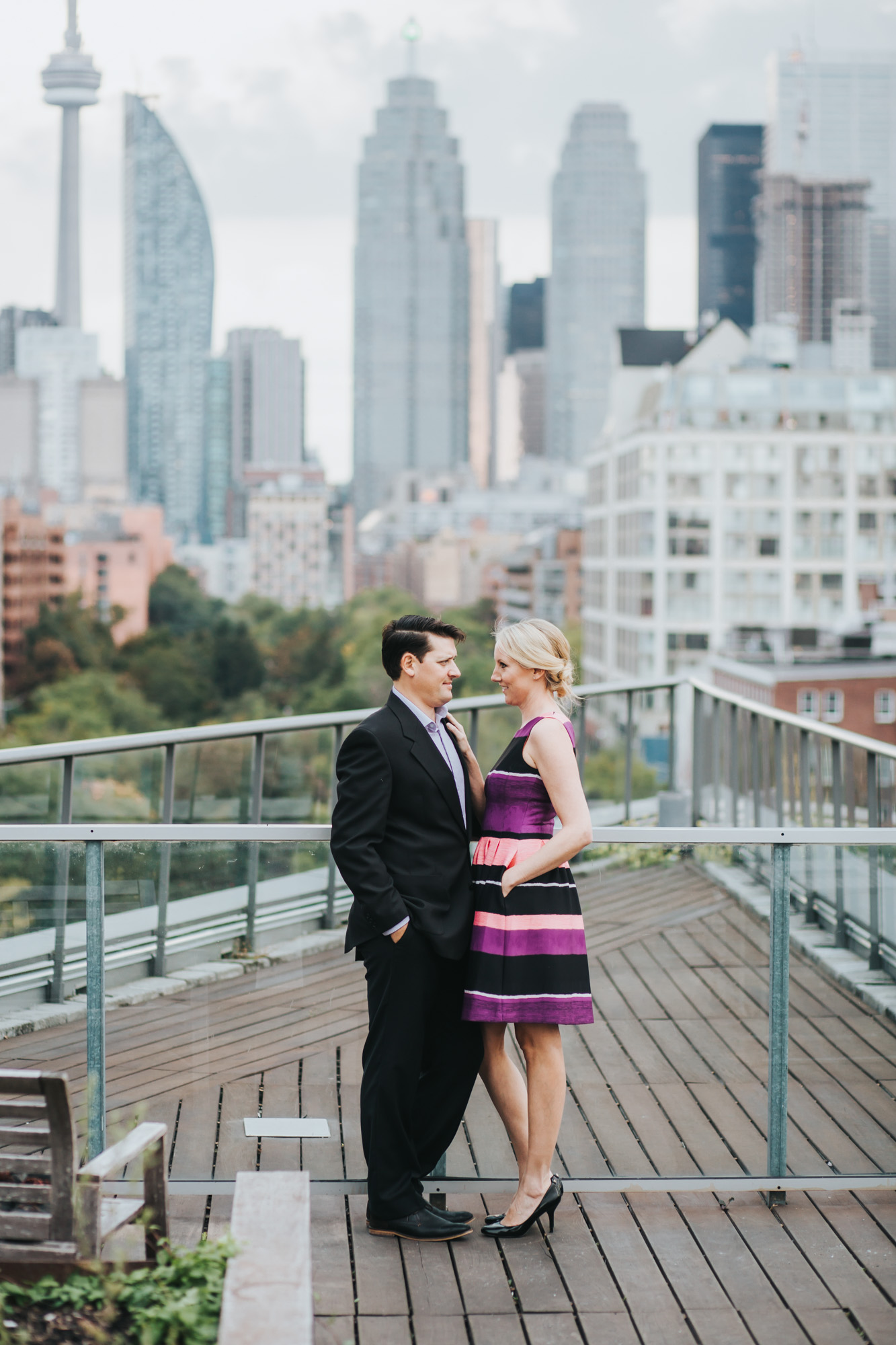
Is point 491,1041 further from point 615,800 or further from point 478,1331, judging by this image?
point 615,800

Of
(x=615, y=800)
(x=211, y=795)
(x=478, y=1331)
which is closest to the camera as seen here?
(x=478, y=1331)

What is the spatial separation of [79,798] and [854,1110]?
15.2 feet

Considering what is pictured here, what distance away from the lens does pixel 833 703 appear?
198ft

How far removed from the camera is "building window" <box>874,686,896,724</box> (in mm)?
60188

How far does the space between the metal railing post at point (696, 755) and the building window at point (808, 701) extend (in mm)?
51214

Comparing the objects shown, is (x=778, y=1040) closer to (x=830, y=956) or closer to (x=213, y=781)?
(x=830, y=956)

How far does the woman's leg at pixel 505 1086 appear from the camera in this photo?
3799 millimetres

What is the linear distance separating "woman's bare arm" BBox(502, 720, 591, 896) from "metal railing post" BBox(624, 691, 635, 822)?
5340 mm

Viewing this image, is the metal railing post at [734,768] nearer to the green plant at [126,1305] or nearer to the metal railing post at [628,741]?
the metal railing post at [628,741]

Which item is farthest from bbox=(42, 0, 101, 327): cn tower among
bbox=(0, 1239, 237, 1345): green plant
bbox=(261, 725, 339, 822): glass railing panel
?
bbox=(0, 1239, 237, 1345): green plant

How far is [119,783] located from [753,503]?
321ft

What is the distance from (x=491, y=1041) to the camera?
3807 millimetres

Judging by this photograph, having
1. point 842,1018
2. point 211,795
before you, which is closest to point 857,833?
point 842,1018

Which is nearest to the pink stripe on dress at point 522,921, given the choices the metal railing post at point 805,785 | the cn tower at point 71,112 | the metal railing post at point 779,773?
the metal railing post at point 805,785
